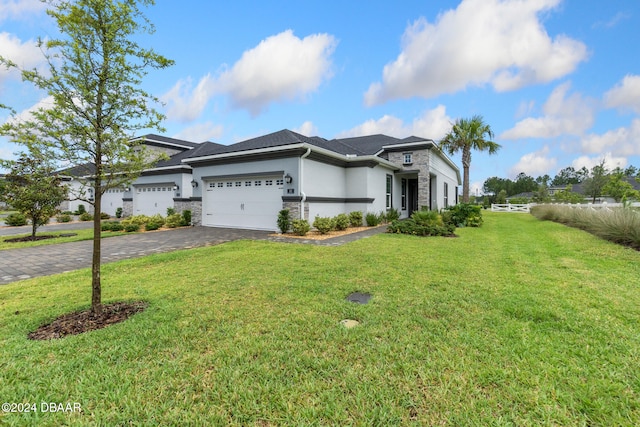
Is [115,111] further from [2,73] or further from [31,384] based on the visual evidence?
[31,384]

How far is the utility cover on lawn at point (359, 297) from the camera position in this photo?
412 cm

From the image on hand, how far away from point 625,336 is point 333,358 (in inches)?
127

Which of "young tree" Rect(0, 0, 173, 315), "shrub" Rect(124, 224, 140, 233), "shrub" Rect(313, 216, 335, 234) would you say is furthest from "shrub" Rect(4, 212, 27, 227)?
"young tree" Rect(0, 0, 173, 315)

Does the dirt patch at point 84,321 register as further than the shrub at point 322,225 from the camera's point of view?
No

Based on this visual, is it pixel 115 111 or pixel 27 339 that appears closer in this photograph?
pixel 27 339

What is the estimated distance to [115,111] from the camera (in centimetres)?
352

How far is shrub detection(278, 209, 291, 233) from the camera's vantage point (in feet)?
37.6

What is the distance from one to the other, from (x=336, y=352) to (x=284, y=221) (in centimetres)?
894

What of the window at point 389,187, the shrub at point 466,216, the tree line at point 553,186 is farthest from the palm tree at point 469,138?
the tree line at point 553,186

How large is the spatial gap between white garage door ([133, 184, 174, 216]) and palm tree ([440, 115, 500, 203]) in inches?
795

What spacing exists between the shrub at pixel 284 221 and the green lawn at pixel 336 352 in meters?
6.19

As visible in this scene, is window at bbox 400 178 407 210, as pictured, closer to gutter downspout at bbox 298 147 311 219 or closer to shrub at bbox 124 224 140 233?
gutter downspout at bbox 298 147 311 219

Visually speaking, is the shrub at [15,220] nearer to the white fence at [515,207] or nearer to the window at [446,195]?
the window at [446,195]

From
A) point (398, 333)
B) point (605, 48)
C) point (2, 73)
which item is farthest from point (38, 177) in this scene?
point (605, 48)
